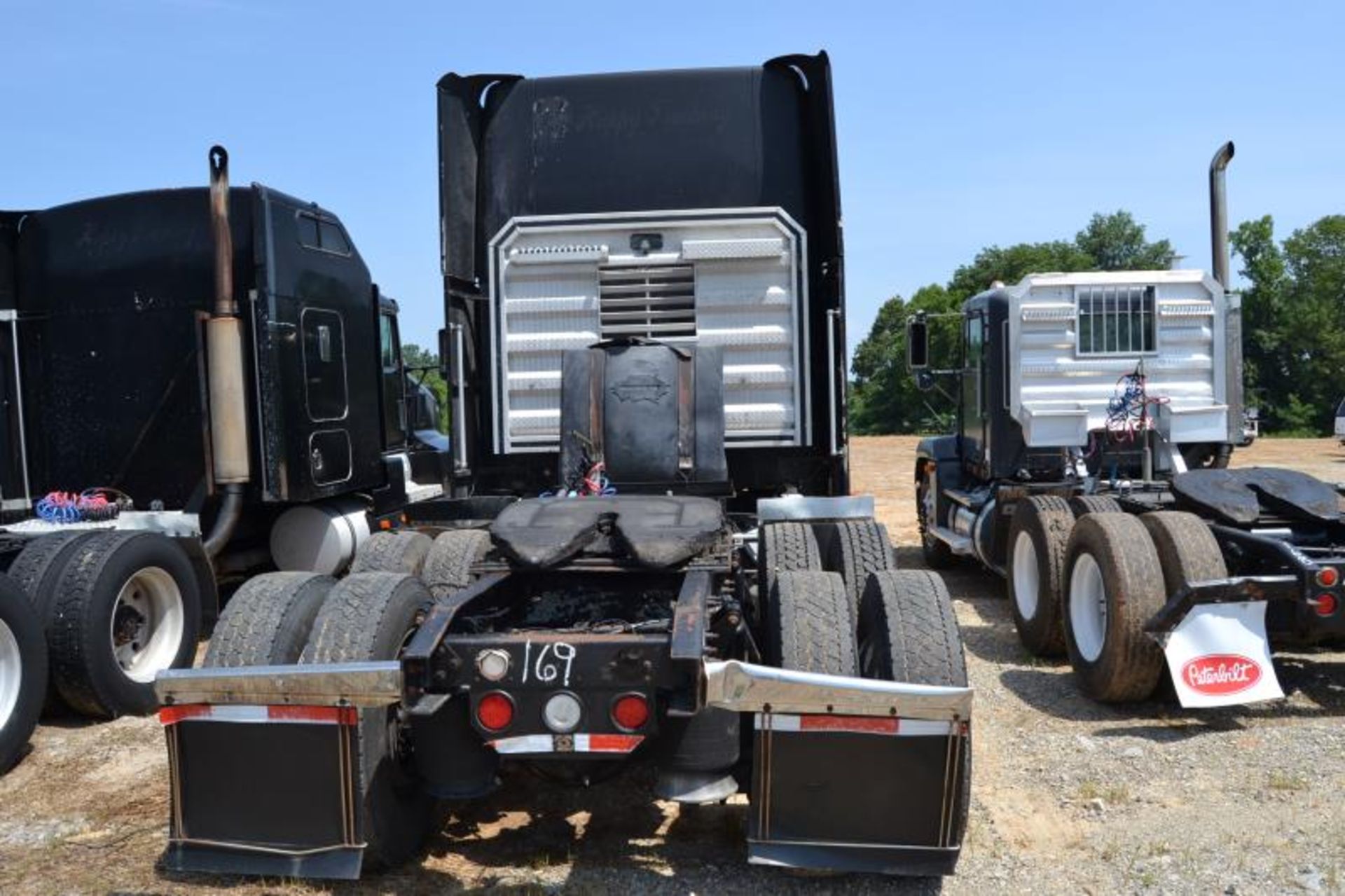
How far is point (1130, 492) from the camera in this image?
7.64 meters

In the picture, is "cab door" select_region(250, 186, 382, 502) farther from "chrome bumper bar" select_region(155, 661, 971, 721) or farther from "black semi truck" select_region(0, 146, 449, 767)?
"chrome bumper bar" select_region(155, 661, 971, 721)

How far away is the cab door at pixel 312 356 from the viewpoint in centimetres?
750

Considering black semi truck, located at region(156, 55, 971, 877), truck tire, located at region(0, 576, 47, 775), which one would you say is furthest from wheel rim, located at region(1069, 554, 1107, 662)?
truck tire, located at region(0, 576, 47, 775)

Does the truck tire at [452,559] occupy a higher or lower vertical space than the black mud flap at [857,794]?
higher

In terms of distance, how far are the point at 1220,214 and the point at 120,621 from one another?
817 cm

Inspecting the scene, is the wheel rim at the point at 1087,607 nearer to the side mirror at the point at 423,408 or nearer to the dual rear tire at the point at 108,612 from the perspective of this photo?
the dual rear tire at the point at 108,612

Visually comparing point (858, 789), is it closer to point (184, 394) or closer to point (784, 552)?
point (784, 552)

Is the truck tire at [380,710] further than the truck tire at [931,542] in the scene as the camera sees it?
No

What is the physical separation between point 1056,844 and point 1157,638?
5.40 ft

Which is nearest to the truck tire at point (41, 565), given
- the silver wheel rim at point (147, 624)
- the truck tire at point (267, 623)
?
the silver wheel rim at point (147, 624)

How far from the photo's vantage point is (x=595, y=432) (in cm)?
652

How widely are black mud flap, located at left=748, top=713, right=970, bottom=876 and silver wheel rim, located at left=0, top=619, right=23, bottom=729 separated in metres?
3.73

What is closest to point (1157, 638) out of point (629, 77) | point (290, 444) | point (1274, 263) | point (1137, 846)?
point (1137, 846)

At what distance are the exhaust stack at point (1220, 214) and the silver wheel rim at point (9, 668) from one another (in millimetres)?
8383
